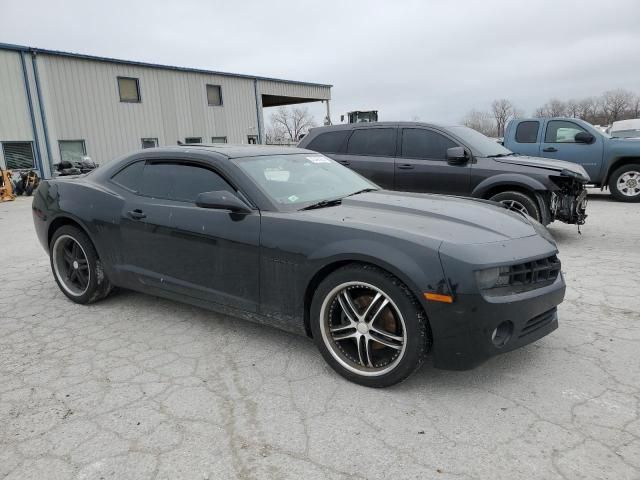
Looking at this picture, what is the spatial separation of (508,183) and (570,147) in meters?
4.91

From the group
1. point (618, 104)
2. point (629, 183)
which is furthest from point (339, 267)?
point (618, 104)

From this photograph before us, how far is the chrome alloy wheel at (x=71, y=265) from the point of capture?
4273 millimetres

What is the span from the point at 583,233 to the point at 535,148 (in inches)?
156

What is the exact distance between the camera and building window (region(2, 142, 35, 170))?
16984 mm

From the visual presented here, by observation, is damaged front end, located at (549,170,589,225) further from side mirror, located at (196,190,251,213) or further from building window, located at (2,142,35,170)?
building window, located at (2,142,35,170)

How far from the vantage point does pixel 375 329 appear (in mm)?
2695

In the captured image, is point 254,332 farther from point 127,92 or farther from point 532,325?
point 127,92

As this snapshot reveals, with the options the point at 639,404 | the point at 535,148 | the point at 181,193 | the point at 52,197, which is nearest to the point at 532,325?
the point at 639,404

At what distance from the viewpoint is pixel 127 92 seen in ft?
66.0

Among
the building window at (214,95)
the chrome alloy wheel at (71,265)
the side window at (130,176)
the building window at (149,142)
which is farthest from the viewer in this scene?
the building window at (214,95)

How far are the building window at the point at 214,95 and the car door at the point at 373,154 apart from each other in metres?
17.9

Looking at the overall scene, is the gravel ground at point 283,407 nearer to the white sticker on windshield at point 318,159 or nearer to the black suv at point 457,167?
the white sticker on windshield at point 318,159

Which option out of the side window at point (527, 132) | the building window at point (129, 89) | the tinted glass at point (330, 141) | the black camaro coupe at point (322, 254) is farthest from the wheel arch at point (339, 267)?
the building window at point (129, 89)

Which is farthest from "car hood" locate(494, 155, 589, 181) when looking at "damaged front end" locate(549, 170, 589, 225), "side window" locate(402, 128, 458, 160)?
"side window" locate(402, 128, 458, 160)
